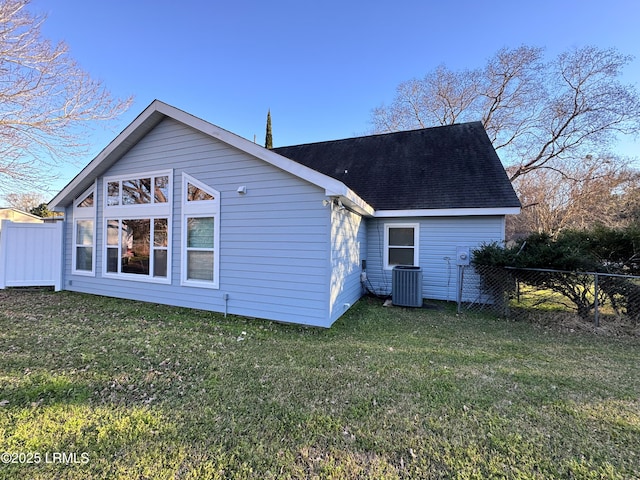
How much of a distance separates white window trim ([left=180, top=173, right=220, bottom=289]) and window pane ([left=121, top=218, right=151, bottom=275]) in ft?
4.17

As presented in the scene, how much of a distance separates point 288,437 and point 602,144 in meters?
21.1

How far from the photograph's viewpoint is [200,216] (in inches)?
252

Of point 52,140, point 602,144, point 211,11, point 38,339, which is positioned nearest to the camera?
point 38,339

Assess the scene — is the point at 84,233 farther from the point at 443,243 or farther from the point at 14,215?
the point at 14,215

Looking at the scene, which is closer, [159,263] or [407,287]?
[159,263]

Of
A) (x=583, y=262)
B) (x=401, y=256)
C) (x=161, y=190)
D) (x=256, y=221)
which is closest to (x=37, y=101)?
(x=161, y=190)

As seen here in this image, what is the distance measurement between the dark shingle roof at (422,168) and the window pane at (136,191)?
20.6 ft

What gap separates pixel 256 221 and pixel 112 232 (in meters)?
4.80

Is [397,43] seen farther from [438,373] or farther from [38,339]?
[38,339]

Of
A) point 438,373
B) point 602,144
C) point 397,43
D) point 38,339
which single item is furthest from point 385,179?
A: point 602,144

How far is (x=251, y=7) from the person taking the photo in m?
9.46

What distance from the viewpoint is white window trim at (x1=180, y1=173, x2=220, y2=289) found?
6.17 m

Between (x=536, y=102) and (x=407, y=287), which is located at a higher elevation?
(x=536, y=102)

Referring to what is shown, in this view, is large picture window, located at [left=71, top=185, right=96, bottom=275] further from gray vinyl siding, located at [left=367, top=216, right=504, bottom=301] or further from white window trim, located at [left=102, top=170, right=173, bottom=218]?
gray vinyl siding, located at [left=367, top=216, right=504, bottom=301]
